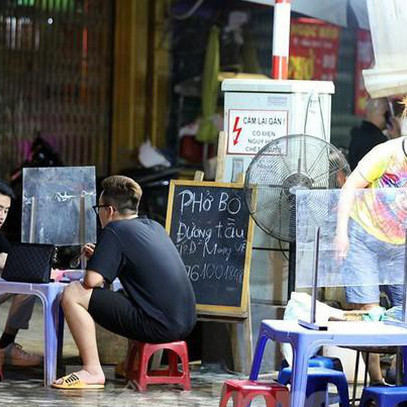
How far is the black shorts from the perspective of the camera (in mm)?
8242

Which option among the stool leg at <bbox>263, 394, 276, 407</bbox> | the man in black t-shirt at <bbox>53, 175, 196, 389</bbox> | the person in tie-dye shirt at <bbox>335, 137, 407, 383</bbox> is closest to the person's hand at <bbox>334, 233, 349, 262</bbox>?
the person in tie-dye shirt at <bbox>335, 137, 407, 383</bbox>

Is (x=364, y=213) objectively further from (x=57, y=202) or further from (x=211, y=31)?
(x=211, y=31)

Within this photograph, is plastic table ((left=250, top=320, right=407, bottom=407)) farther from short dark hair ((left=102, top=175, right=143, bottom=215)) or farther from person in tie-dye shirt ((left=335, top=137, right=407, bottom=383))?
short dark hair ((left=102, top=175, right=143, bottom=215))

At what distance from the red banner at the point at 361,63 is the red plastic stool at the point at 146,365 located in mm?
6784

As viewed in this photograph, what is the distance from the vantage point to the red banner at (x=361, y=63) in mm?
14828

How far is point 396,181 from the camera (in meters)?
8.11

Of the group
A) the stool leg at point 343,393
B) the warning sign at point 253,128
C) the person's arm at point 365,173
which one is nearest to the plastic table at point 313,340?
the stool leg at point 343,393

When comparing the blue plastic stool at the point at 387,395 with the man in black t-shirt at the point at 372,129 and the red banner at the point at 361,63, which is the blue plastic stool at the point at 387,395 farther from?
the red banner at the point at 361,63

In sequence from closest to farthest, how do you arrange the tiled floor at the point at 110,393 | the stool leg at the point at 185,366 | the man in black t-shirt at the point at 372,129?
the tiled floor at the point at 110,393, the stool leg at the point at 185,366, the man in black t-shirt at the point at 372,129

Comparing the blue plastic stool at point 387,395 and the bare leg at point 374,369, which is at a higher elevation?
the blue plastic stool at point 387,395

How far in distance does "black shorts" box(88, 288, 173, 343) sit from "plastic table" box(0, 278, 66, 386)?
263 millimetres

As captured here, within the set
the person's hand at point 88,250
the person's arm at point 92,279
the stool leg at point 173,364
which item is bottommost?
the stool leg at point 173,364

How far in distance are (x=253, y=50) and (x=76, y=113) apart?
2.04m

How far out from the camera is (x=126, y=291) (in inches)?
331
